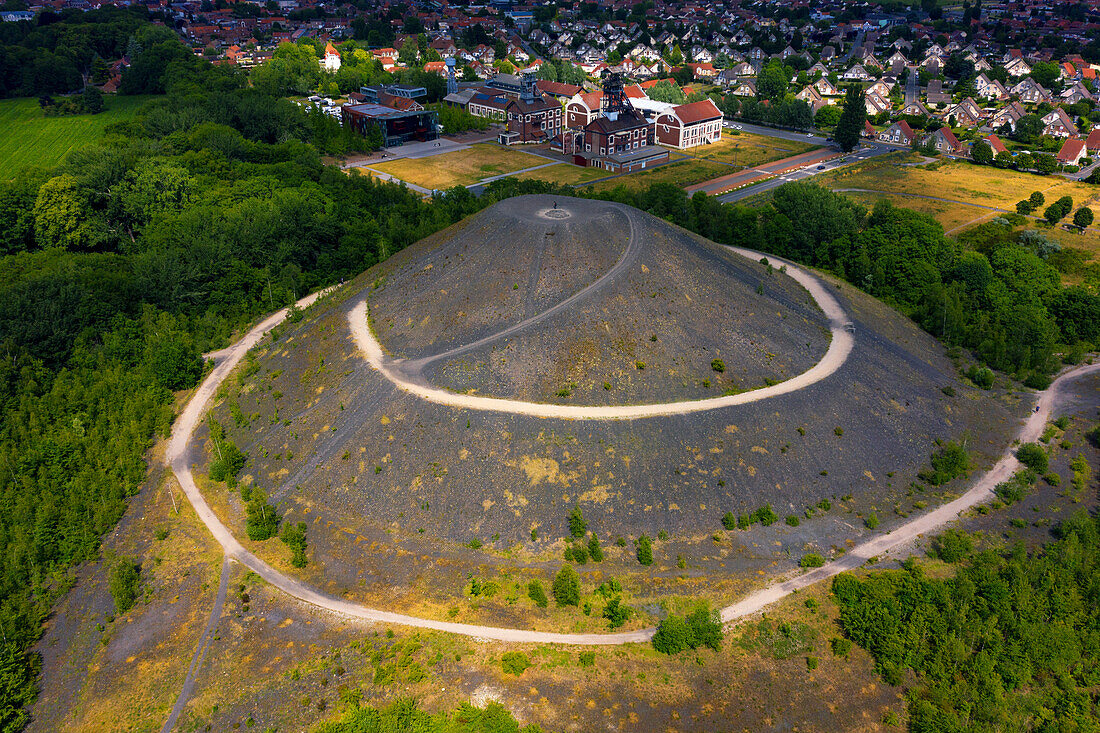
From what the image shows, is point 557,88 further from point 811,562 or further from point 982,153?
point 811,562

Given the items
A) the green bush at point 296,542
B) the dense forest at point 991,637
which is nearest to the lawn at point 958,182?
the dense forest at point 991,637

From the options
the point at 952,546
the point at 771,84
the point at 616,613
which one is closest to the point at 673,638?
the point at 616,613

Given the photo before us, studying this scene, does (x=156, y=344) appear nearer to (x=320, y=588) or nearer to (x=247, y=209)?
(x=247, y=209)

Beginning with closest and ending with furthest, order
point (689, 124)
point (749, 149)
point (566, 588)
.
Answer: point (566, 588)
point (689, 124)
point (749, 149)

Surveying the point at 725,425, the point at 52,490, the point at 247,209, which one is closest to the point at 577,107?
the point at 247,209

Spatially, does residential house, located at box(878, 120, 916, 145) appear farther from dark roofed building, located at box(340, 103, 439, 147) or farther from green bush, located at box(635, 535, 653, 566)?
green bush, located at box(635, 535, 653, 566)

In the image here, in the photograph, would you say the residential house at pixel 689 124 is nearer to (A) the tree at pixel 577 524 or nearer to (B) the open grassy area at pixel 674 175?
(B) the open grassy area at pixel 674 175
